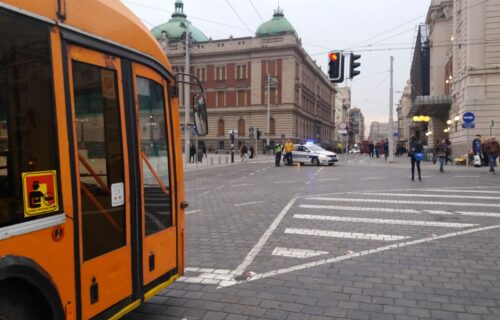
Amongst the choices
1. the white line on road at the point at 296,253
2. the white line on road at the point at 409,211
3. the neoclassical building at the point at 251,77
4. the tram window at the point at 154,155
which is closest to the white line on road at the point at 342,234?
the white line on road at the point at 296,253

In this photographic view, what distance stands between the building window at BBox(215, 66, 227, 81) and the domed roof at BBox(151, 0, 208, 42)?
708 cm

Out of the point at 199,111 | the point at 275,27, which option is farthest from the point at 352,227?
the point at 275,27

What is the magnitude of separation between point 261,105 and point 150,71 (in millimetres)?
71579

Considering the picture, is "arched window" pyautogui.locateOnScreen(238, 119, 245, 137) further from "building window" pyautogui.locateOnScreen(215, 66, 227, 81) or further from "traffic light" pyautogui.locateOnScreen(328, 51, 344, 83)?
"traffic light" pyautogui.locateOnScreen(328, 51, 344, 83)

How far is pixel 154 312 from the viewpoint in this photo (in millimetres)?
4270

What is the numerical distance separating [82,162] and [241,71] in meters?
74.7

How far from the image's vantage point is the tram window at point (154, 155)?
377cm

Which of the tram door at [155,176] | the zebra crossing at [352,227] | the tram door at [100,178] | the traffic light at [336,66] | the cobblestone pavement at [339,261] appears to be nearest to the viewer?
the tram door at [100,178]

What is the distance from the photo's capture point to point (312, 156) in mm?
31078

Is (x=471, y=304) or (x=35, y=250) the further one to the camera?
(x=471, y=304)

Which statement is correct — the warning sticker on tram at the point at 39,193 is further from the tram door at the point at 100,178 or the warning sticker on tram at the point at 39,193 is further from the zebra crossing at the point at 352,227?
the zebra crossing at the point at 352,227

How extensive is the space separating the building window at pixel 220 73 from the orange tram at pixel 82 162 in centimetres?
7457

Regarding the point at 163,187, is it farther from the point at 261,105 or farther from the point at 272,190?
the point at 261,105

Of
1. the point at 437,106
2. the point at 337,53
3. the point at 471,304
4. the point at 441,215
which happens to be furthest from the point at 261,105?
the point at 471,304
